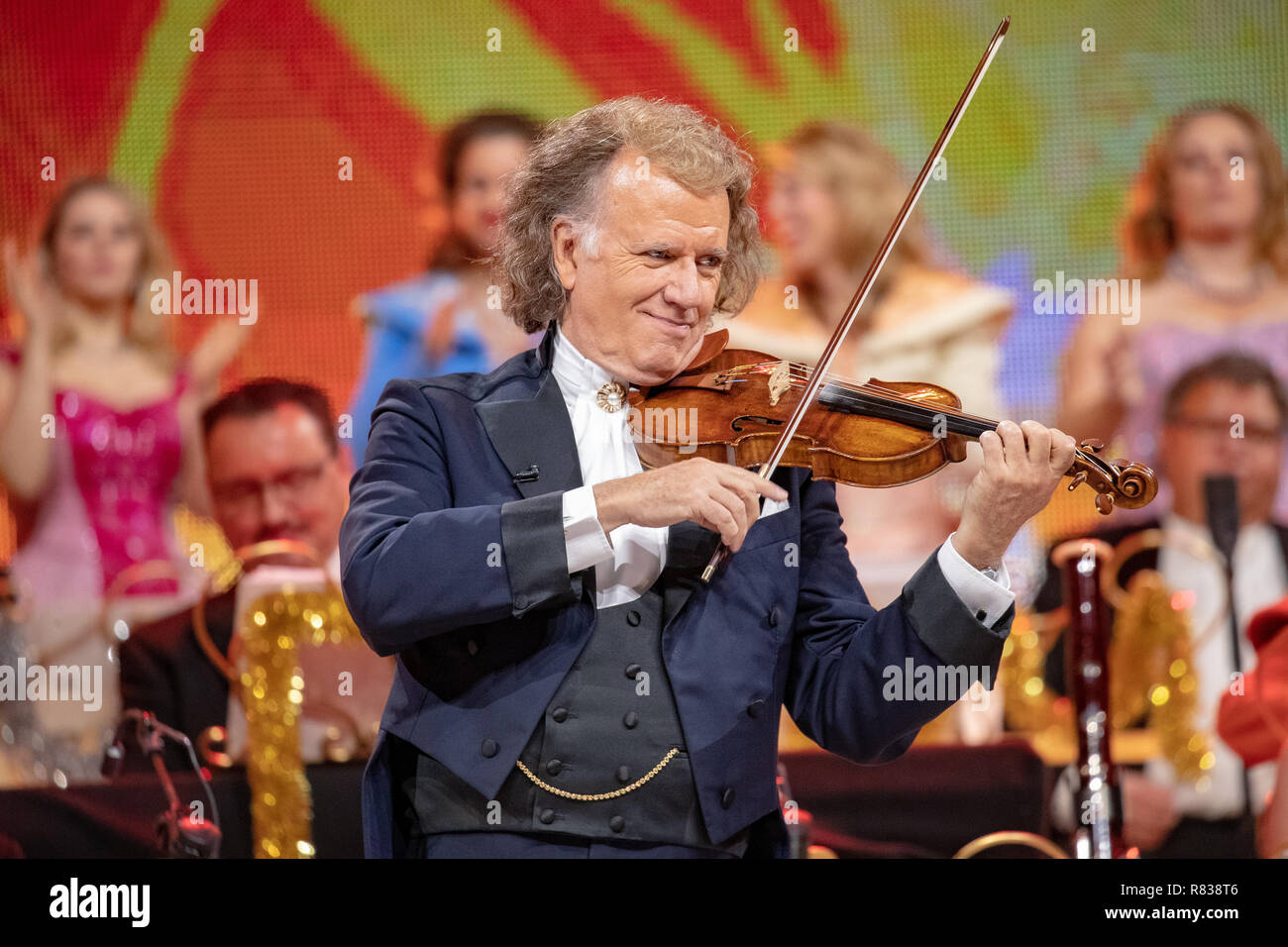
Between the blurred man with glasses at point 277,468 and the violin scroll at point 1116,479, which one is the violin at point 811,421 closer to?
the violin scroll at point 1116,479

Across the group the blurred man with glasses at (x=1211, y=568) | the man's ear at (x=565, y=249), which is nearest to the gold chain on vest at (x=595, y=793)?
the man's ear at (x=565, y=249)

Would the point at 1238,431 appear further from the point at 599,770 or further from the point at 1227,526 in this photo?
the point at 599,770

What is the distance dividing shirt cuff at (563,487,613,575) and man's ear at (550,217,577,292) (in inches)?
16.3

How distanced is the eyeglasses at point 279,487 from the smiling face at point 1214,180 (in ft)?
7.25

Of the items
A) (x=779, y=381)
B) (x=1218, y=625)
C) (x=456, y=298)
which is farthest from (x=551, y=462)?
(x=1218, y=625)


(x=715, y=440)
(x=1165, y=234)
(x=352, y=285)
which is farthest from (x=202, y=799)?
(x=1165, y=234)

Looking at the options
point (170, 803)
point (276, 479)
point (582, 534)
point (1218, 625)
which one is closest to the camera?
point (582, 534)

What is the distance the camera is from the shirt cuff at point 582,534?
1542mm

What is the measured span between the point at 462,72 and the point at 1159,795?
237 centimetres

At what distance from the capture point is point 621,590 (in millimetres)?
1675

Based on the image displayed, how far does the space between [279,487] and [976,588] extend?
218 cm

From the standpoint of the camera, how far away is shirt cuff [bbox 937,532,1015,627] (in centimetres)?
162

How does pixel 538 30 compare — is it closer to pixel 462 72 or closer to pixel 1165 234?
pixel 462 72

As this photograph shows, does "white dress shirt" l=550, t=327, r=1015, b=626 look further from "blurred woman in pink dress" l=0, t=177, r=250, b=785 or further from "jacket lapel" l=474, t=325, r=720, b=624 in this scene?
"blurred woman in pink dress" l=0, t=177, r=250, b=785
